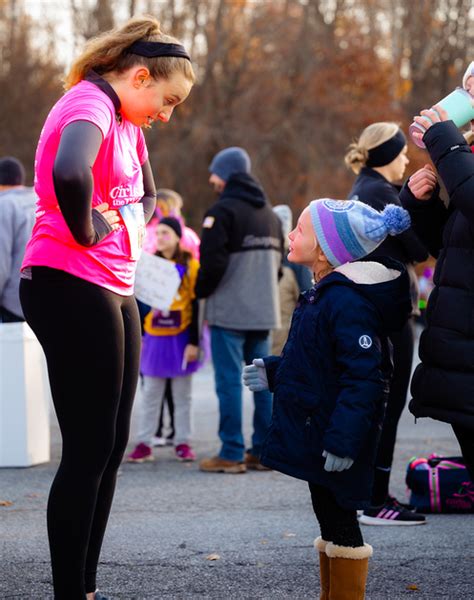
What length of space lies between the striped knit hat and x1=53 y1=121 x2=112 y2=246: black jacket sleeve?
2.85 ft

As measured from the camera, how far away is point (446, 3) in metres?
36.2

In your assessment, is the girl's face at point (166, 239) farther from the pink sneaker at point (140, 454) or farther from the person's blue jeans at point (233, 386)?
the pink sneaker at point (140, 454)

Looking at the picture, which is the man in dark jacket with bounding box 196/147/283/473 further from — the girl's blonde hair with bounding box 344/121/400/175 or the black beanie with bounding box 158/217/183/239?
the girl's blonde hair with bounding box 344/121/400/175

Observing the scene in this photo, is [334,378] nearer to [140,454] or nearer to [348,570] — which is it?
[348,570]

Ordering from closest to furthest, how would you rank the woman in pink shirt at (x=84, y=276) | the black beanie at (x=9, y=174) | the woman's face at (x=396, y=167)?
the woman in pink shirt at (x=84, y=276) < the woman's face at (x=396, y=167) < the black beanie at (x=9, y=174)

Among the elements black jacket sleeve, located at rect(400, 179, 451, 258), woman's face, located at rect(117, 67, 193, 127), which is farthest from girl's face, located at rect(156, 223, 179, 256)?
woman's face, located at rect(117, 67, 193, 127)

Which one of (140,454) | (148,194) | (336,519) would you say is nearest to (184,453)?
(140,454)

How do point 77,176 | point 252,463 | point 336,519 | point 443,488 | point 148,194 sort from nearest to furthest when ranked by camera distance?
point 77,176, point 336,519, point 148,194, point 443,488, point 252,463

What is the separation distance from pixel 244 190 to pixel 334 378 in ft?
13.9

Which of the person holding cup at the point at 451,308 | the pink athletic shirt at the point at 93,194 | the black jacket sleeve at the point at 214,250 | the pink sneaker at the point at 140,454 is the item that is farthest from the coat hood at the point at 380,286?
the pink sneaker at the point at 140,454

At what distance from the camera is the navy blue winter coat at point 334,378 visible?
3.80 m

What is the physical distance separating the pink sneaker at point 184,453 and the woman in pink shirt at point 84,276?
14.0 feet

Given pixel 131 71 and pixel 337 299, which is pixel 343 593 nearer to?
pixel 337 299

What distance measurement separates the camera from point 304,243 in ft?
13.6
